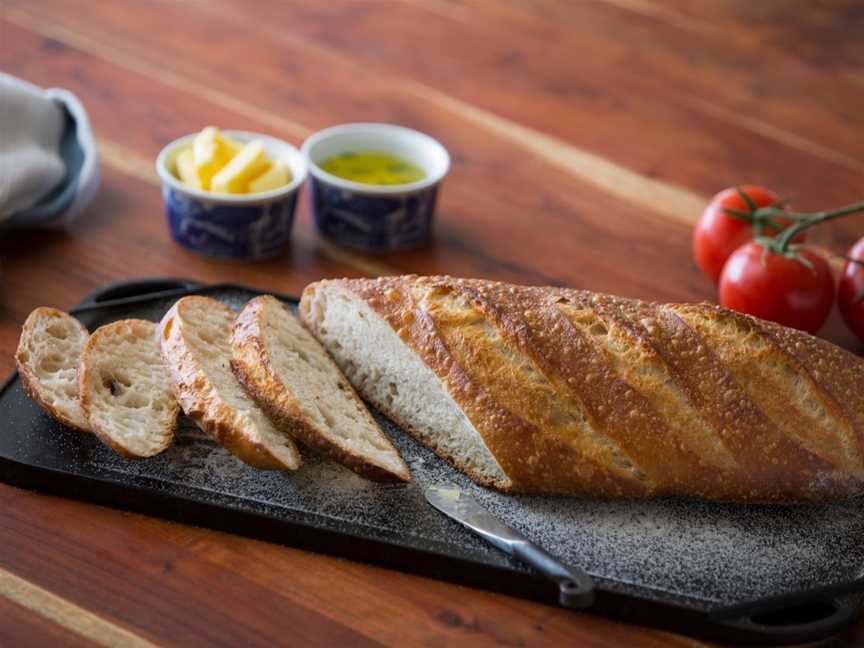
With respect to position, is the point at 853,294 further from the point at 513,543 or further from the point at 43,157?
the point at 43,157

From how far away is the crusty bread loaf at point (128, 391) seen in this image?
262 centimetres

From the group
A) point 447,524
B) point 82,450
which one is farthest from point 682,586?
point 82,450

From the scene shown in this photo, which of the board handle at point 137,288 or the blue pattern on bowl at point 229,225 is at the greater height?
the blue pattern on bowl at point 229,225

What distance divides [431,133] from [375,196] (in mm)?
878

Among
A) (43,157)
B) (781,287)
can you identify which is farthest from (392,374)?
(43,157)

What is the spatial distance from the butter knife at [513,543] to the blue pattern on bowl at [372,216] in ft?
4.16

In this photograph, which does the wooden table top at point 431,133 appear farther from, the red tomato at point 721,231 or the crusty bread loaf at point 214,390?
the crusty bread loaf at point 214,390

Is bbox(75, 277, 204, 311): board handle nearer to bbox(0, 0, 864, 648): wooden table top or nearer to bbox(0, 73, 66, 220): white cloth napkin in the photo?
bbox(0, 0, 864, 648): wooden table top

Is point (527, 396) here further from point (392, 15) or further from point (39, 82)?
point (392, 15)

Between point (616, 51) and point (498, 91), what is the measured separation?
29.2 inches

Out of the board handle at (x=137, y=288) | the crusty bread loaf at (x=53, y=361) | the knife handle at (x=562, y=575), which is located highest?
the knife handle at (x=562, y=575)

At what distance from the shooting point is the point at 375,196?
3.69 metres

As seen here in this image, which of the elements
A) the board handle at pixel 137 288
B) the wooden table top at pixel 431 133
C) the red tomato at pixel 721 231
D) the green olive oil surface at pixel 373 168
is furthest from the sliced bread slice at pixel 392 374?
the red tomato at pixel 721 231

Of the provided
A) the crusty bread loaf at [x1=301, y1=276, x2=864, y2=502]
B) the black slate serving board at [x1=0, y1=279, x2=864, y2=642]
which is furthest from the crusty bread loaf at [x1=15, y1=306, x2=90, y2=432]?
the crusty bread loaf at [x1=301, y1=276, x2=864, y2=502]
